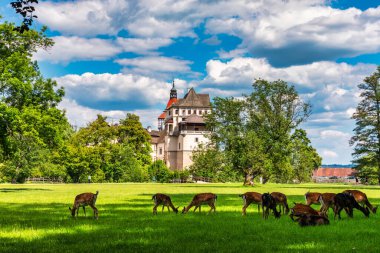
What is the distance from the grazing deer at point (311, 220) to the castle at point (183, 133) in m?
117

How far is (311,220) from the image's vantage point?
15055 mm

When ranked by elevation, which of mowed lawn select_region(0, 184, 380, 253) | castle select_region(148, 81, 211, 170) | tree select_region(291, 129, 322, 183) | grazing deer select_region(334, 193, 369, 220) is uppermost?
castle select_region(148, 81, 211, 170)

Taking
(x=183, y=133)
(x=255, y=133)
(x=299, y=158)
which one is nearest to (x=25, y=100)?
(x=255, y=133)

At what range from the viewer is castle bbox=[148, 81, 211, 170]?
480 feet

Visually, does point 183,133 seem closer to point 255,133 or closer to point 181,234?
point 255,133

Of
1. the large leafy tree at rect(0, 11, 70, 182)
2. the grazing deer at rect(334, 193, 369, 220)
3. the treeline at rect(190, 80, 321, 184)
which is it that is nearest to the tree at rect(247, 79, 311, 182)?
the treeline at rect(190, 80, 321, 184)

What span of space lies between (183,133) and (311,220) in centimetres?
13209

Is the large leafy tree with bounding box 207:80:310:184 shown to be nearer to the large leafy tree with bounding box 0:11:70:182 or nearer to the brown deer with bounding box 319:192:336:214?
the large leafy tree with bounding box 0:11:70:182

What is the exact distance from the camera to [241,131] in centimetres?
6825

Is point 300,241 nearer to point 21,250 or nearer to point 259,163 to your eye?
point 21,250

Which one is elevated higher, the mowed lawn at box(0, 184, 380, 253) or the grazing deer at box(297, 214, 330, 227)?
the grazing deer at box(297, 214, 330, 227)

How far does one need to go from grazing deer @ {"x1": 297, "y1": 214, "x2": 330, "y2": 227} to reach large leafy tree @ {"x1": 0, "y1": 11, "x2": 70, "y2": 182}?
32582mm

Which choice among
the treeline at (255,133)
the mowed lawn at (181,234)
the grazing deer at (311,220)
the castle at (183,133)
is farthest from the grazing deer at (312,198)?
the castle at (183,133)

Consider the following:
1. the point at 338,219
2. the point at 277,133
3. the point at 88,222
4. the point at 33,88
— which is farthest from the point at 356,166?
the point at 88,222
